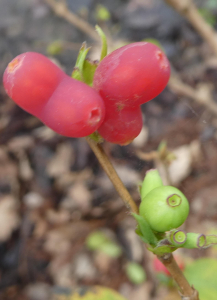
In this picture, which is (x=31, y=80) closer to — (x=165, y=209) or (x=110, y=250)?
(x=165, y=209)

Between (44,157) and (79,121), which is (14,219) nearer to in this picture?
(44,157)

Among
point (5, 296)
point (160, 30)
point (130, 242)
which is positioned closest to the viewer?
point (5, 296)

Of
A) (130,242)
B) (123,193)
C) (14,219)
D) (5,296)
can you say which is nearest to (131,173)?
(130,242)

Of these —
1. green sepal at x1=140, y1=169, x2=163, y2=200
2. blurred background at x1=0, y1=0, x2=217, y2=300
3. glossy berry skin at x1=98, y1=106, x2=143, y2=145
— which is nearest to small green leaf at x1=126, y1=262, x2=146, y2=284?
blurred background at x1=0, y1=0, x2=217, y2=300

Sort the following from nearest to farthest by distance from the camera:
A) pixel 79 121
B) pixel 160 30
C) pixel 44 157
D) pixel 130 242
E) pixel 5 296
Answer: pixel 79 121, pixel 5 296, pixel 130 242, pixel 44 157, pixel 160 30

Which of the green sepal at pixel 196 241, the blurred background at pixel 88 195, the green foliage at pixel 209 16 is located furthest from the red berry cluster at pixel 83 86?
the green foliage at pixel 209 16

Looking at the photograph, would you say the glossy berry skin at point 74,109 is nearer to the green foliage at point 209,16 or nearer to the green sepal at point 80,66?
the green sepal at point 80,66

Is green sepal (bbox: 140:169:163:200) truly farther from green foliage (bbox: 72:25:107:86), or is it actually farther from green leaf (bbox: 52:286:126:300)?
green leaf (bbox: 52:286:126:300)
